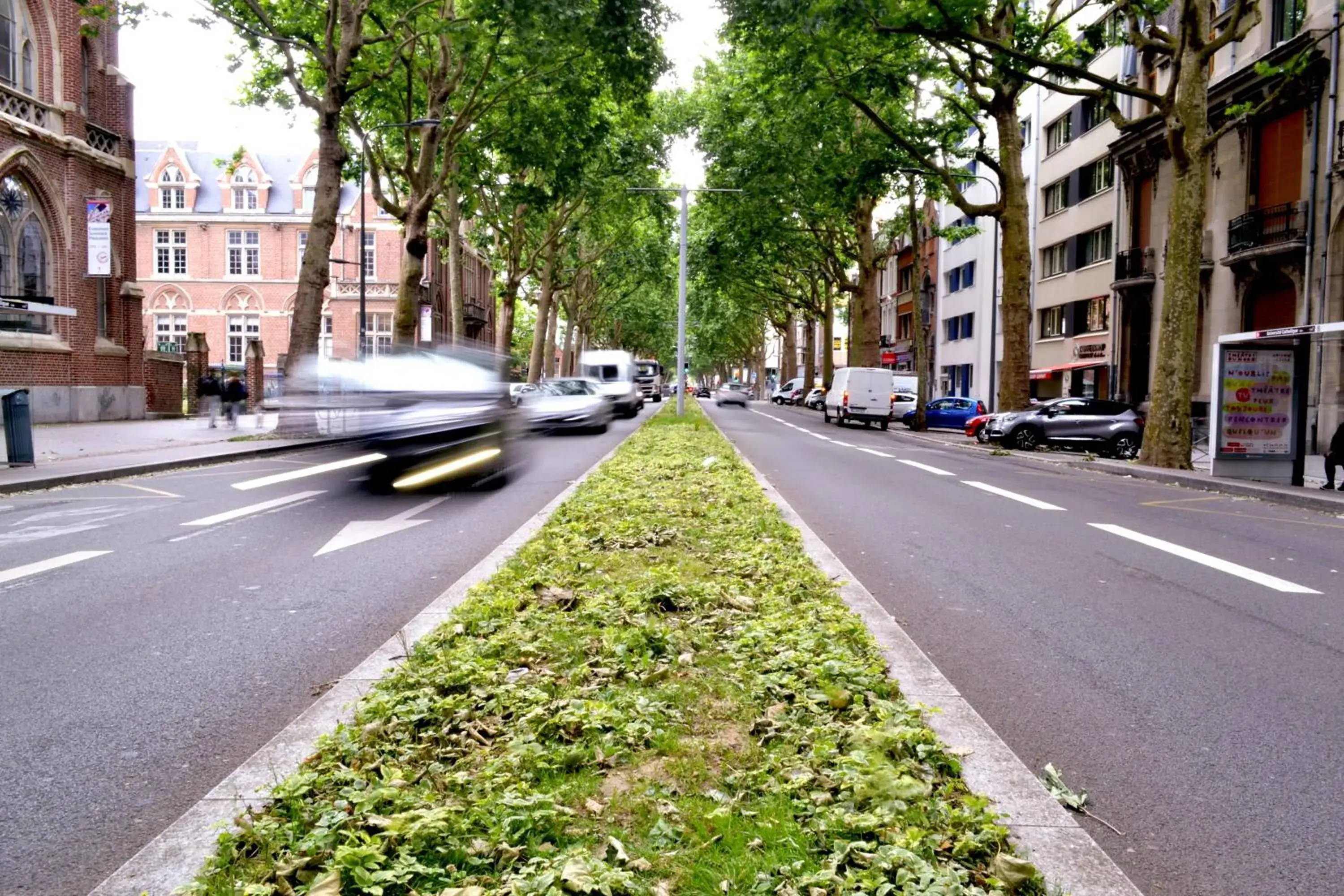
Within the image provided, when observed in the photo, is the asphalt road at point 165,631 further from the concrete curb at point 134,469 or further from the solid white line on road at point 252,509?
the concrete curb at point 134,469

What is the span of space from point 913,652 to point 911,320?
63691 mm

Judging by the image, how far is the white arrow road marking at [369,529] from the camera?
28.8ft

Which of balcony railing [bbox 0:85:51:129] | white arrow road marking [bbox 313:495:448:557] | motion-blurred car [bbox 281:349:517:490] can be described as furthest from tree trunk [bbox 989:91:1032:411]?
balcony railing [bbox 0:85:51:129]

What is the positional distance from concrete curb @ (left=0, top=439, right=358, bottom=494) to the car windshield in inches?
338

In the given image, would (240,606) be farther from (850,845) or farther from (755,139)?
(755,139)

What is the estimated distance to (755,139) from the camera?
108 ft

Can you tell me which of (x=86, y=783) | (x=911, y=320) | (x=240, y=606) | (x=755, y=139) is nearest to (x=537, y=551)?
(x=240, y=606)

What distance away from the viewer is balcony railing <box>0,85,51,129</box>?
25.8 meters

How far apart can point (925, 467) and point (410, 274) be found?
14424 millimetres

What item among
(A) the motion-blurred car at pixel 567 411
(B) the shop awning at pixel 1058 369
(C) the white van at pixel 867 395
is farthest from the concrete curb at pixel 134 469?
(B) the shop awning at pixel 1058 369

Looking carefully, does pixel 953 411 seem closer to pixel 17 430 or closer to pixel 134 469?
pixel 134 469

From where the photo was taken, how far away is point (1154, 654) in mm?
5438

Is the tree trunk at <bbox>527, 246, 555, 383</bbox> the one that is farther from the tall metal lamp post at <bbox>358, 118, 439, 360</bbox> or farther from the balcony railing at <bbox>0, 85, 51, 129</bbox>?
the balcony railing at <bbox>0, 85, 51, 129</bbox>

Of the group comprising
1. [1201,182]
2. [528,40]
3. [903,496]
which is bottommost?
[903,496]
